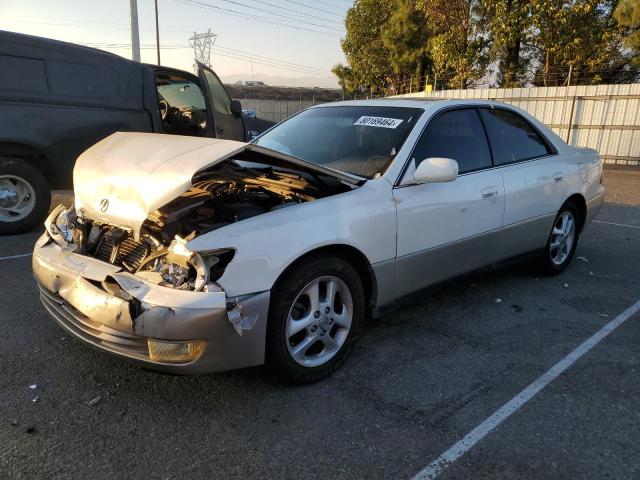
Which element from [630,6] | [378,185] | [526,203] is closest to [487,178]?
[526,203]

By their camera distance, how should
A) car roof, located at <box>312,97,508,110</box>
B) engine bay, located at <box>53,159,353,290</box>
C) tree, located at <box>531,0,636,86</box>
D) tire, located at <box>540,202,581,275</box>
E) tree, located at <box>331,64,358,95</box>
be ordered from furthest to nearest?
tree, located at <box>331,64,358,95</box>, tree, located at <box>531,0,636,86</box>, tire, located at <box>540,202,581,275</box>, car roof, located at <box>312,97,508,110</box>, engine bay, located at <box>53,159,353,290</box>

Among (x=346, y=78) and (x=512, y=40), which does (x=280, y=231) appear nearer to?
(x=512, y=40)

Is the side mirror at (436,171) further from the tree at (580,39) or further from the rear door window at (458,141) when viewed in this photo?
the tree at (580,39)

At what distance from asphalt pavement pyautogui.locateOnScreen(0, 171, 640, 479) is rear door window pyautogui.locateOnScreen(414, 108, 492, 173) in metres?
1.21

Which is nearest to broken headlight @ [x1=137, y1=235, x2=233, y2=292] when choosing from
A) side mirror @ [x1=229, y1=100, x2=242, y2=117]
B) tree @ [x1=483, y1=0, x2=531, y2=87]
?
side mirror @ [x1=229, y1=100, x2=242, y2=117]

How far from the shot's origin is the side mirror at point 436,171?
10.7 ft

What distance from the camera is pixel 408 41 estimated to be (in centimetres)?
2970

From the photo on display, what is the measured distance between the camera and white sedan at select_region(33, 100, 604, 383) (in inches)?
97.8

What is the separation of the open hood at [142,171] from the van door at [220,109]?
387 cm

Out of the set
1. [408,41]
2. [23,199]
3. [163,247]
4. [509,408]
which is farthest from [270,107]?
[509,408]

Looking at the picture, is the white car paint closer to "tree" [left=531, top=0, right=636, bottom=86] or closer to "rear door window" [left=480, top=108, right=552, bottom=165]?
"rear door window" [left=480, top=108, right=552, bottom=165]

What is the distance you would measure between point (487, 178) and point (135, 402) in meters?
2.88

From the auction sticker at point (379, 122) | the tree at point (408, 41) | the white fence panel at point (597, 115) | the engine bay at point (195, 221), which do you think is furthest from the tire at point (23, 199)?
the tree at point (408, 41)

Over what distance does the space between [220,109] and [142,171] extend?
483cm
